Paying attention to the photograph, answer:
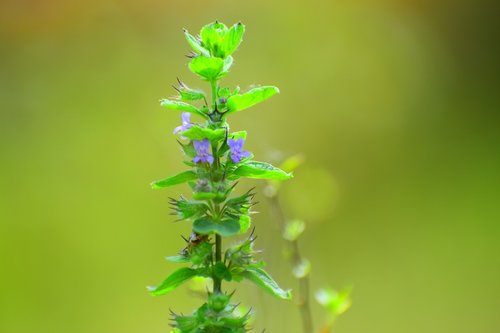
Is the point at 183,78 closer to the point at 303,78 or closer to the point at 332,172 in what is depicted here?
the point at 303,78

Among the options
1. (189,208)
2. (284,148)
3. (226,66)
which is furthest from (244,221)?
(284,148)

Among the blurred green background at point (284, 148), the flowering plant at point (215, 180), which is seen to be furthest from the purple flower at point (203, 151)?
the blurred green background at point (284, 148)

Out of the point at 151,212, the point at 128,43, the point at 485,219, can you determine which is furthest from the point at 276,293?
the point at 128,43

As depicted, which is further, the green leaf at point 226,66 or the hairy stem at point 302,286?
the hairy stem at point 302,286

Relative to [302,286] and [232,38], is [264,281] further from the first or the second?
[302,286]

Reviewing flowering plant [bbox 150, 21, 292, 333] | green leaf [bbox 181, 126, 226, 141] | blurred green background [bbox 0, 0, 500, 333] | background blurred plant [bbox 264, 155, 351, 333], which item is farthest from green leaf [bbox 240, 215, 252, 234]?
blurred green background [bbox 0, 0, 500, 333]

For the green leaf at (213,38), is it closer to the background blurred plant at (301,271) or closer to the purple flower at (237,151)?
the purple flower at (237,151)
